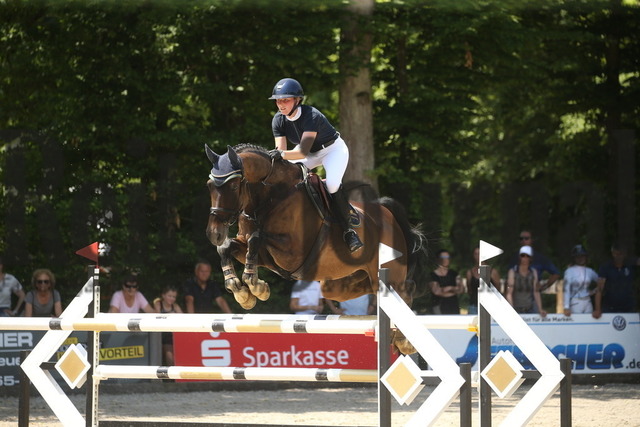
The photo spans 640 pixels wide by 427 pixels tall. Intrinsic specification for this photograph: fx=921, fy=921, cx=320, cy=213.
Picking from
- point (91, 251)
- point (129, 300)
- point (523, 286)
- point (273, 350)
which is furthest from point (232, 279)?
point (523, 286)

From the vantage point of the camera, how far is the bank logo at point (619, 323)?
12617 millimetres

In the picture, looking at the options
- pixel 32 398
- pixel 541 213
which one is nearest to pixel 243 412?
pixel 32 398

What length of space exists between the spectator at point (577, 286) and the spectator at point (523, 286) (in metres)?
0.52

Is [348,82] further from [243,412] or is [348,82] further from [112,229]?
[243,412]

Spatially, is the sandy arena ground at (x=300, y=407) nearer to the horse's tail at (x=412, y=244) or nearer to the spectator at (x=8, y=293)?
the spectator at (x=8, y=293)

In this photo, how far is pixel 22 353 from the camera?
6891mm

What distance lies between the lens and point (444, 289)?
12.7m

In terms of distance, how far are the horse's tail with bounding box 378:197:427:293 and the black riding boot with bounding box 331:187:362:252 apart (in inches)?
37.4

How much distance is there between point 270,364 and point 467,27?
6443 millimetres

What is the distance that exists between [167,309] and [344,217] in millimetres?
5054

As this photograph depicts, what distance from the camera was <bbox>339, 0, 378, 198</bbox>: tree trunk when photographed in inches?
575

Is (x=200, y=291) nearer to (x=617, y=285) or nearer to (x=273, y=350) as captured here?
(x=273, y=350)

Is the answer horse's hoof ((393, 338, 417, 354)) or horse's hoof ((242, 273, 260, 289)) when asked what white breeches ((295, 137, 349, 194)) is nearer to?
horse's hoof ((242, 273, 260, 289))

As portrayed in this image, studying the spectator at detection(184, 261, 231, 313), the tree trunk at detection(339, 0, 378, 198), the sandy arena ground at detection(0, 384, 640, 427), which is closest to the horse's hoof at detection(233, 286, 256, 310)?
the sandy arena ground at detection(0, 384, 640, 427)
